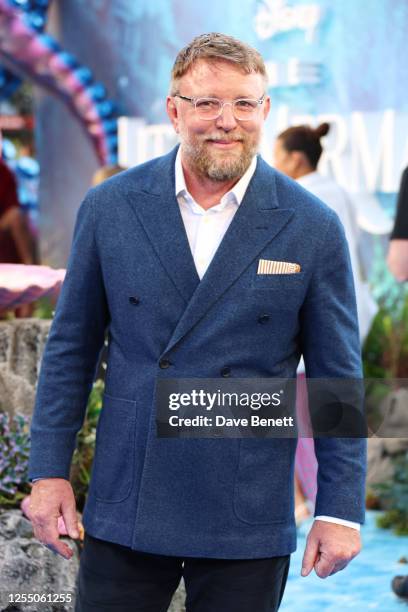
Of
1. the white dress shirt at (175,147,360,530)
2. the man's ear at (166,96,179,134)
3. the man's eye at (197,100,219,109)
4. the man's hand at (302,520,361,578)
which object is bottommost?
the man's hand at (302,520,361,578)

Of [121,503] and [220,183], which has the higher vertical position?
[220,183]

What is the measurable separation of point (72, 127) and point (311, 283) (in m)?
6.38

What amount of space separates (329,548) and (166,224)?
2.45 feet

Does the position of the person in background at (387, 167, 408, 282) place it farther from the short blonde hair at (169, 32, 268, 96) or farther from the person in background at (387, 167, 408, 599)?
the short blonde hair at (169, 32, 268, 96)

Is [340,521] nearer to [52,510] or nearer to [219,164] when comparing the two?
[52,510]

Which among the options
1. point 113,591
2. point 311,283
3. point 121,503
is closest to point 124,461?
point 121,503

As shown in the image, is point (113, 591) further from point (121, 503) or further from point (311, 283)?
point (311, 283)

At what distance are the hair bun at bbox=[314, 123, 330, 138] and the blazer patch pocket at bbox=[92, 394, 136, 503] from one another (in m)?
3.89

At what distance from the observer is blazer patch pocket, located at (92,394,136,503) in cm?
227

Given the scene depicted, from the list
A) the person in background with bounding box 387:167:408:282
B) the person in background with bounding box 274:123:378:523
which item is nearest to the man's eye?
the person in background with bounding box 387:167:408:282

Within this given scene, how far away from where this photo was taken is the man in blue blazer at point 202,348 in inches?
87.6

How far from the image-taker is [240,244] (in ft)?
7.39

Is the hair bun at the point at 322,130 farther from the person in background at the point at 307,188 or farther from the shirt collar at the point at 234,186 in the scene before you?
the shirt collar at the point at 234,186

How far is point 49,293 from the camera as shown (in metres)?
4.06
